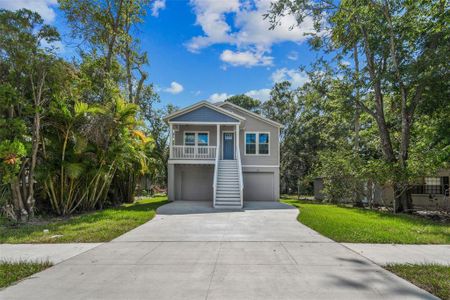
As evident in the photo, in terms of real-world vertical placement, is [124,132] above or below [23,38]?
below

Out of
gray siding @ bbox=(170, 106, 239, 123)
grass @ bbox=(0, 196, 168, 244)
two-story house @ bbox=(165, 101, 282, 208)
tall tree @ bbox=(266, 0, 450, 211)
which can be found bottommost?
grass @ bbox=(0, 196, 168, 244)

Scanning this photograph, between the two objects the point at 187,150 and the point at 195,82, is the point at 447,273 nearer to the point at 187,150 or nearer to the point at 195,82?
the point at 187,150

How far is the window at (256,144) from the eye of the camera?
63.1ft

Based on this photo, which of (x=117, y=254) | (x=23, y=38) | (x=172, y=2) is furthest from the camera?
(x=172, y=2)

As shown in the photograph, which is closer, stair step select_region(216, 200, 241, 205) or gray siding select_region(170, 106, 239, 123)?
stair step select_region(216, 200, 241, 205)

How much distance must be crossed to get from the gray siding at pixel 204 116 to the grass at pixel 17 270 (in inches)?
509

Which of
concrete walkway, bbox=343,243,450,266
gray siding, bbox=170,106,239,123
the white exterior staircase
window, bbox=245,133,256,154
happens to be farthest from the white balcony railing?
concrete walkway, bbox=343,243,450,266

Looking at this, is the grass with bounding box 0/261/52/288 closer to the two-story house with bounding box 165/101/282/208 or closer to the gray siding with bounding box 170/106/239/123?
the two-story house with bounding box 165/101/282/208

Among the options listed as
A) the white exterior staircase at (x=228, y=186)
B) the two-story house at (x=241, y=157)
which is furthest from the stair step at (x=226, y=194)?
the two-story house at (x=241, y=157)

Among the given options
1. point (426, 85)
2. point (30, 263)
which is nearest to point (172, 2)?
point (426, 85)

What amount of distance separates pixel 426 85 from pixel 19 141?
16682 millimetres

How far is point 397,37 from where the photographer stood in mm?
14453

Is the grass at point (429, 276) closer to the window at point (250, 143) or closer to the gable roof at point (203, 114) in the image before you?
the gable roof at point (203, 114)

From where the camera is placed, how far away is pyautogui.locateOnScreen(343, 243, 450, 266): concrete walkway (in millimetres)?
5469
